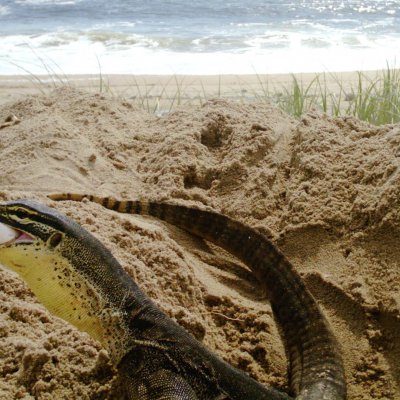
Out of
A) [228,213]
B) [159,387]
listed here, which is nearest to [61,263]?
[159,387]

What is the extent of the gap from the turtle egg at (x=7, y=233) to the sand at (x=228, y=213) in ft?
1.46

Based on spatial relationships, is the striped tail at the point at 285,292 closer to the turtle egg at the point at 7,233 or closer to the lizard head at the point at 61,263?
the lizard head at the point at 61,263

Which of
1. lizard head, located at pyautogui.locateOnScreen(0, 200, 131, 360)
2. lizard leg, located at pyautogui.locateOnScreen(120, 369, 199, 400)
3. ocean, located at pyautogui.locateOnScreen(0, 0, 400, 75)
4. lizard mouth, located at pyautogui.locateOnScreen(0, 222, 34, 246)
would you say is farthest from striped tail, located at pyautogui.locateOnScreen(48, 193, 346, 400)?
ocean, located at pyautogui.locateOnScreen(0, 0, 400, 75)

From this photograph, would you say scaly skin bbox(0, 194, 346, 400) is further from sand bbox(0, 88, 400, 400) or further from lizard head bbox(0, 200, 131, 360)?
sand bbox(0, 88, 400, 400)

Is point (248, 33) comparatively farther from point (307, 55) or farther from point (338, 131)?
point (338, 131)

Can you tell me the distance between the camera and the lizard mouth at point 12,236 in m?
1.85

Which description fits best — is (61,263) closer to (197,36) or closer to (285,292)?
(285,292)

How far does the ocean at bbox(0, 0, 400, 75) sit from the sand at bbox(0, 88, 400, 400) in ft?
13.9

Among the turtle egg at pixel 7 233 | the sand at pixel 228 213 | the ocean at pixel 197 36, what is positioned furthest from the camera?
the ocean at pixel 197 36

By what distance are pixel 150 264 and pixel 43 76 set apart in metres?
7.20

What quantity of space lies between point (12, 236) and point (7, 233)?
0.02 m

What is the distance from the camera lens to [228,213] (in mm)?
3410

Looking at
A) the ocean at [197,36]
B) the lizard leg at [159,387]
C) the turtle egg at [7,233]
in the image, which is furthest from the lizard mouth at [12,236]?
the ocean at [197,36]

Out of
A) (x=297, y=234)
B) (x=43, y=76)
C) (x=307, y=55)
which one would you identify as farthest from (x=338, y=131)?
(x=307, y=55)
